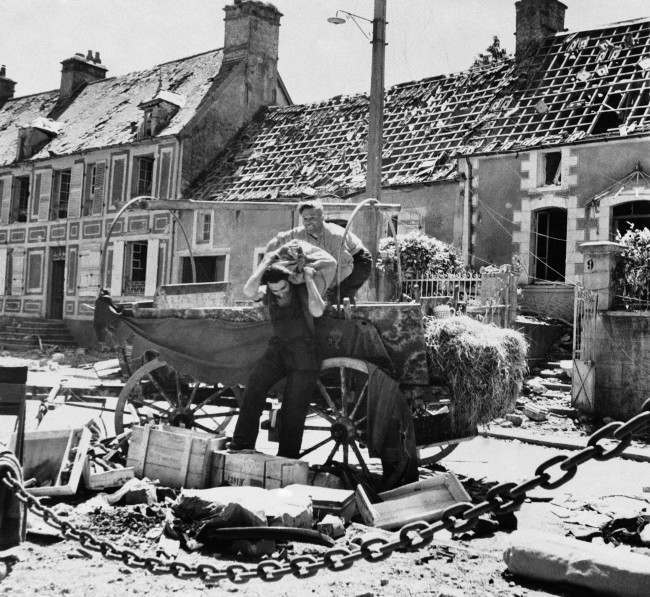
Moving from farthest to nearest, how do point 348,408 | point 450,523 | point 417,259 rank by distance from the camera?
point 417,259, point 348,408, point 450,523

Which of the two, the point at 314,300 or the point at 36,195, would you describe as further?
the point at 36,195

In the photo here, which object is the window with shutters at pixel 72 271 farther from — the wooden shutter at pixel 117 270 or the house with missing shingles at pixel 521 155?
the house with missing shingles at pixel 521 155

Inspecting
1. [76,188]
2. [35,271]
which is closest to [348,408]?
[76,188]

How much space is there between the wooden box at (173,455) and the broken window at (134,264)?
19467mm

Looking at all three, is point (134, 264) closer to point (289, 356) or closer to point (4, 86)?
point (4, 86)

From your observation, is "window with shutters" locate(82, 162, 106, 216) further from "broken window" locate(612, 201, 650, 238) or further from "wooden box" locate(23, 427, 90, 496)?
"wooden box" locate(23, 427, 90, 496)

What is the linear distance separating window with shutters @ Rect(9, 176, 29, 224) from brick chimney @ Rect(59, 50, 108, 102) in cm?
414

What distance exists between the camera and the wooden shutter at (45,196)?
28.1m

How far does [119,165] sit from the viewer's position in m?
26.2

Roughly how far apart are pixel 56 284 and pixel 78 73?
943cm

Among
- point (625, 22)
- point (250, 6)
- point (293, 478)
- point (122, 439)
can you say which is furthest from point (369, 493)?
point (250, 6)

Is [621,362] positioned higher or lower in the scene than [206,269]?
lower

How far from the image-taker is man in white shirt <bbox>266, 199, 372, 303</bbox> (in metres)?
6.80

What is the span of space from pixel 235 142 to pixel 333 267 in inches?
803
